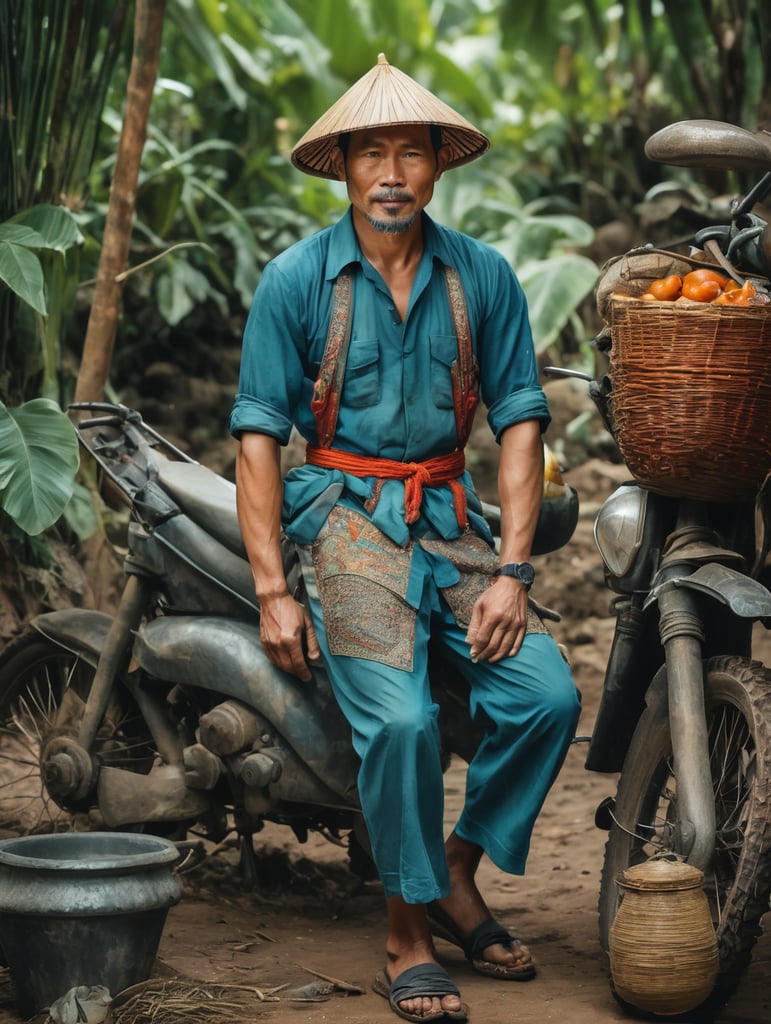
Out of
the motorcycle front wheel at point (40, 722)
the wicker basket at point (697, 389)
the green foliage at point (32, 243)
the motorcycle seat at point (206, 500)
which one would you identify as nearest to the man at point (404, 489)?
the motorcycle seat at point (206, 500)

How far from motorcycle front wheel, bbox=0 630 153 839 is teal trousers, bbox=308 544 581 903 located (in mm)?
1019

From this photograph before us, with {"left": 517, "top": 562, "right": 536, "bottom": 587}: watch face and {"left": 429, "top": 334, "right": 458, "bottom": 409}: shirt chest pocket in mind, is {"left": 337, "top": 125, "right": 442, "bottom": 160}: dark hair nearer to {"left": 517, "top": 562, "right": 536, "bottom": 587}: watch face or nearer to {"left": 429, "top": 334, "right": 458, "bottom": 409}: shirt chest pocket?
{"left": 429, "top": 334, "right": 458, "bottom": 409}: shirt chest pocket

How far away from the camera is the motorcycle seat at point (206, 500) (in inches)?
147

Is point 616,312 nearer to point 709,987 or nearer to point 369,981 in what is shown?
point 709,987

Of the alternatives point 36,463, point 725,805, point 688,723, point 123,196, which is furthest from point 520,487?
point 123,196

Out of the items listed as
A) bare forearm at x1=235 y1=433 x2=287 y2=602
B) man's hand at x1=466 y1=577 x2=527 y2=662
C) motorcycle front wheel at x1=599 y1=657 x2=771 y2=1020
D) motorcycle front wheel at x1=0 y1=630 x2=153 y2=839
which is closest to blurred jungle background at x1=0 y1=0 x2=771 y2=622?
motorcycle front wheel at x1=0 y1=630 x2=153 y2=839

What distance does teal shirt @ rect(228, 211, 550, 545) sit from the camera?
3400 mm

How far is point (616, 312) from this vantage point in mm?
3129

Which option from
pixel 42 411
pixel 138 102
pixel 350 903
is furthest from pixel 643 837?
pixel 138 102

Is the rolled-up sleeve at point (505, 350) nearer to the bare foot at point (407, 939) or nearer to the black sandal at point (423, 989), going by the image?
the bare foot at point (407, 939)

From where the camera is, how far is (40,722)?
4539 mm

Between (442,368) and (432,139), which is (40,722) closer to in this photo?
(442,368)

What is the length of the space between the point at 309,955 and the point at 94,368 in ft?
7.91

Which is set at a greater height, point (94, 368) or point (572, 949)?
point (94, 368)
